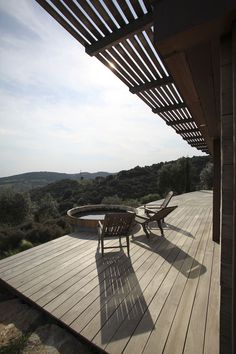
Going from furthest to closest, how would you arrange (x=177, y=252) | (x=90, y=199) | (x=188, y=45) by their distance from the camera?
(x=90, y=199) < (x=177, y=252) < (x=188, y=45)

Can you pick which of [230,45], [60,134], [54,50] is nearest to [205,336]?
[230,45]

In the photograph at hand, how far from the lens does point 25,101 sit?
679 centimetres

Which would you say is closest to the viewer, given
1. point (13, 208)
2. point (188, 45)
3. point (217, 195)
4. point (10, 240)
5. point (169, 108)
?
point (188, 45)

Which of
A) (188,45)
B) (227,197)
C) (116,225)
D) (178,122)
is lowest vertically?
(116,225)

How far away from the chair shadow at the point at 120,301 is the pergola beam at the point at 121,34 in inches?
97.5

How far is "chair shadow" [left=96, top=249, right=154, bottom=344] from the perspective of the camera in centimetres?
218

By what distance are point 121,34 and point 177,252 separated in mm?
3854

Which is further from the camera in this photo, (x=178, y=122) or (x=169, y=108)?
(x=178, y=122)

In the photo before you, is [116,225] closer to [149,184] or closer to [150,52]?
[150,52]

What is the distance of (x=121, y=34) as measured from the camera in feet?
5.07

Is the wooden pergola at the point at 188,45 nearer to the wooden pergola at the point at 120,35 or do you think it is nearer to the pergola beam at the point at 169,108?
the wooden pergola at the point at 120,35

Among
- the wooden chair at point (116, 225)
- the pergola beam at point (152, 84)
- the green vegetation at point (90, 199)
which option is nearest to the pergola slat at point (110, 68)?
the pergola beam at point (152, 84)

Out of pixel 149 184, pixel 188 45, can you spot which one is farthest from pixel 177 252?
pixel 149 184

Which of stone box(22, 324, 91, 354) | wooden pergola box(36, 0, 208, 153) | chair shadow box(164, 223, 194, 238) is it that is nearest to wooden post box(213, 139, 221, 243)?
chair shadow box(164, 223, 194, 238)
